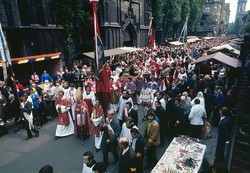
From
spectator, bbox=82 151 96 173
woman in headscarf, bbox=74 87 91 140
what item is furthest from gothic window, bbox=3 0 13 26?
spectator, bbox=82 151 96 173

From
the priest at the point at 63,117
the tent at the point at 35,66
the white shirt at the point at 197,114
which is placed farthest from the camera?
the tent at the point at 35,66

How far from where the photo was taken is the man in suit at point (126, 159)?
14.5 ft

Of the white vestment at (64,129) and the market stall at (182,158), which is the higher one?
the market stall at (182,158)

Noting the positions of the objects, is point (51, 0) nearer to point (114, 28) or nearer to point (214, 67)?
point (114, 28)

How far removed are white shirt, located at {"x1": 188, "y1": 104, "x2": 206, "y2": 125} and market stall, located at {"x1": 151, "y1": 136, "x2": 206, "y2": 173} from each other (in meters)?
1.35

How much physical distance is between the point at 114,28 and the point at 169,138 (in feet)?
54.9

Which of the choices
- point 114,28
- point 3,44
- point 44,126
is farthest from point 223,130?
point 114,28

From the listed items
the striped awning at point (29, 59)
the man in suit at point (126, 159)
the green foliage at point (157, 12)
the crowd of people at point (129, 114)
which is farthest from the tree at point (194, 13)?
the man in suit at point (126, 159)

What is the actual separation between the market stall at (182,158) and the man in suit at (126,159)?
494 mm

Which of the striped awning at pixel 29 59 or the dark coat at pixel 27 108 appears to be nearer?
the dark coat at pixel 27 108

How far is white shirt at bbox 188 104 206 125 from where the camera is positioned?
6.61m

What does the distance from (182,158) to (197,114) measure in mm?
2323

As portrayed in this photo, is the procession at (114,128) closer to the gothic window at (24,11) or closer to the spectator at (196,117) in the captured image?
the spectator at (196,117)

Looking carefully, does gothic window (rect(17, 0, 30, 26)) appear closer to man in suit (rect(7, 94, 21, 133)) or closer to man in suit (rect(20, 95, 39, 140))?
man in suit (rect(7, 94, 21, 133))
